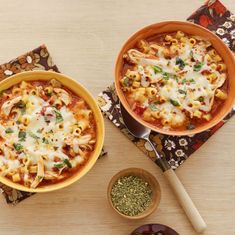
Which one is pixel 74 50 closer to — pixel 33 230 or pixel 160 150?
pixel 160 150

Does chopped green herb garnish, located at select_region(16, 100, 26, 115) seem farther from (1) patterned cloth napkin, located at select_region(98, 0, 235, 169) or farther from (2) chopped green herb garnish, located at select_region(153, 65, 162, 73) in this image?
(2) chopped green herb garnish, located at select_region(153, 65, 162, 73)

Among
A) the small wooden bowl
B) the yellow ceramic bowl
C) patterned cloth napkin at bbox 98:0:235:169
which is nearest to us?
the yellow ceramic bowl

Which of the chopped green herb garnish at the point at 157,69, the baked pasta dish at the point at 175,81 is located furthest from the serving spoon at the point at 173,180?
the chopped green herb garnish at the point at 157,69

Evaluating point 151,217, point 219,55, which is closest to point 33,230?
point 151,217

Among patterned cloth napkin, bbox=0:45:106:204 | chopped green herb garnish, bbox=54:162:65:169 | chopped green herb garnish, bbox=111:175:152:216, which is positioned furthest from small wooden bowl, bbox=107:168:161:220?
chopped green herb garnish, bbox=54:162:65:169

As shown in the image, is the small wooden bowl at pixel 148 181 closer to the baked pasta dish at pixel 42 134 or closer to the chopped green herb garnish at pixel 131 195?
the chopped green herb garnish at pixel 131 195

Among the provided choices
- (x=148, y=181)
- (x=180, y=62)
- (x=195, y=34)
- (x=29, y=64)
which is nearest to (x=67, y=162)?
(x=148, y=181)

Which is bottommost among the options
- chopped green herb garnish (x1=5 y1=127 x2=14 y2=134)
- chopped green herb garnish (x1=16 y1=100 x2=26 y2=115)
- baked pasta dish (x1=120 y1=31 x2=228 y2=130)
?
chopped green herb garnish (x1=5 y1=127 x2=14 y2=134)

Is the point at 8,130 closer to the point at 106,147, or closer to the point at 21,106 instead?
the point at 21,106
